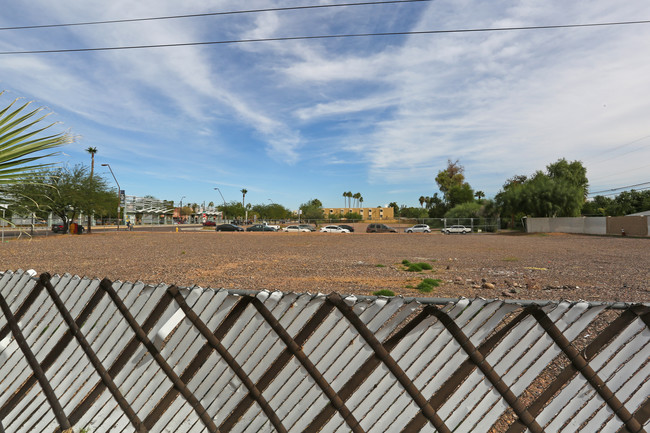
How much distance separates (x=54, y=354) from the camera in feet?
9.32

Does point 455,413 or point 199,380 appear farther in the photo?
point 199,380

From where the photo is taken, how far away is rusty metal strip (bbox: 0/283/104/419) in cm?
270

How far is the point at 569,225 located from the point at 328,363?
49.8 m

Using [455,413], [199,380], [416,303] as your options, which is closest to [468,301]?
[416,303]

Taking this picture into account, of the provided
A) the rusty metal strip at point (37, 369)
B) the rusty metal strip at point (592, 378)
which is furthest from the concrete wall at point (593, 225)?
the rusty metal strip at point (37, 369)

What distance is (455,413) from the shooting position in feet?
7.04

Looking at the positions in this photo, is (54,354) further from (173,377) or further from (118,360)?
(173,377)

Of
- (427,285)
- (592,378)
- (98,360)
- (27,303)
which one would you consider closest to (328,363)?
(592,378)

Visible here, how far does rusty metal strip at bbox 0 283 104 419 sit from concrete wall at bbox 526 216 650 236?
153 feet

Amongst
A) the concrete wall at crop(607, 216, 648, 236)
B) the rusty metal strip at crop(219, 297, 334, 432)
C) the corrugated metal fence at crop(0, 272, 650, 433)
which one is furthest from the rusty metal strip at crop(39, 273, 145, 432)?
the concrete wall at crop(607, 216, 648, 236)

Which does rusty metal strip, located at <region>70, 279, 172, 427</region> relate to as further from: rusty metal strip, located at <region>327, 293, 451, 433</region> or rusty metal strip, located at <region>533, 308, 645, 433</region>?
rusty metal strip, located at <region>533, 308, 645, 433</region>

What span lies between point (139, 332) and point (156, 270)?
10.7 meters

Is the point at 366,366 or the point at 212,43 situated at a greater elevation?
the point at 212,43

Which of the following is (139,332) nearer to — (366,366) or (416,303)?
(366,366)
